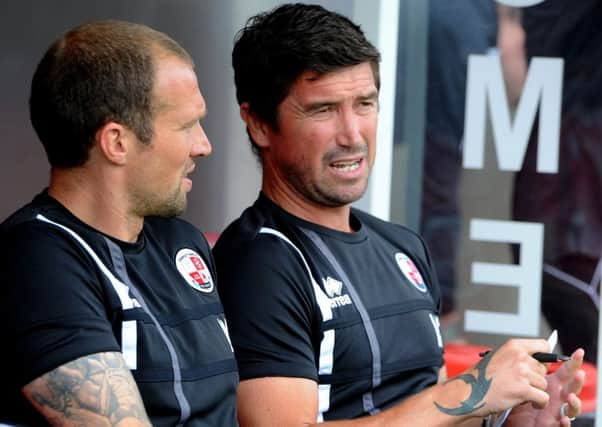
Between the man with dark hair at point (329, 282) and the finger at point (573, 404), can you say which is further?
the finger at point (573, 404)

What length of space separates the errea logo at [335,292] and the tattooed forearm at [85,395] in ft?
2.21

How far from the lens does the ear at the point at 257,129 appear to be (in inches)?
109

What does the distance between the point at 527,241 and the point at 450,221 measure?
23cm

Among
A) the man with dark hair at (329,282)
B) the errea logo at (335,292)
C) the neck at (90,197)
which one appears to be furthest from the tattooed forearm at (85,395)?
the errea logo at (335,292)

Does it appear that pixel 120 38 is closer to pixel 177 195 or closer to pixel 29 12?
pixel 177 195

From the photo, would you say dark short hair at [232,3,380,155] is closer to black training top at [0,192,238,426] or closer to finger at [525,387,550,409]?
black training top at [0,192,238,426]

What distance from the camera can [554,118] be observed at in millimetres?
3693

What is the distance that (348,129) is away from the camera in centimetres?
268

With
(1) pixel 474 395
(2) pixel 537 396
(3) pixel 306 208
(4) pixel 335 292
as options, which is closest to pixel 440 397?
(1) pixel 474 395

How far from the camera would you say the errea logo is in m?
2.55

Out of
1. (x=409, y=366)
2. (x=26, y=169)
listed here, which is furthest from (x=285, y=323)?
(x=26, y=169)

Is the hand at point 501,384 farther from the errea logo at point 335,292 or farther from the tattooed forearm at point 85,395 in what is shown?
the tattooed forearm at point 85,395

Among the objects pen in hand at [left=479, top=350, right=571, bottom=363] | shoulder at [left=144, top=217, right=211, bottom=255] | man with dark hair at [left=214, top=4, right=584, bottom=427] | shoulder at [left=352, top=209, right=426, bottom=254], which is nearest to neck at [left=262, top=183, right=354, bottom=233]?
man with dark hair at [left=214, top=4, right=584, bottom=427]

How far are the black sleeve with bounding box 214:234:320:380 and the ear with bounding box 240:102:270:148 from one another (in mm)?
284
